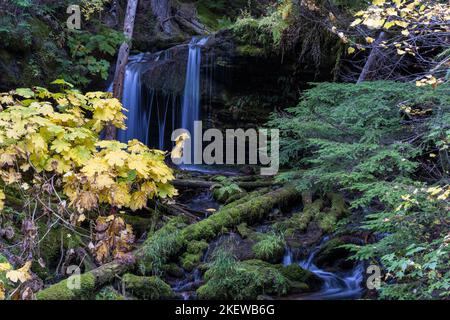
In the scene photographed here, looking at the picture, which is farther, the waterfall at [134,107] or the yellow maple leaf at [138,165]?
the waterfall at [134,107]

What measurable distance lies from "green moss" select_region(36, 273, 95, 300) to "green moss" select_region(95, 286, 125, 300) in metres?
0.08

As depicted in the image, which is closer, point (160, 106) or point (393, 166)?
point (393, 166)

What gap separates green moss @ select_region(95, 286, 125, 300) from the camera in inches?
177

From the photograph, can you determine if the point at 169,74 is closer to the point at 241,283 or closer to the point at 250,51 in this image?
the point at 250,51

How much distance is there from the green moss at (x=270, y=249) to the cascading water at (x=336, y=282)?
19cm

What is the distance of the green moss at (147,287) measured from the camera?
16.0 feet

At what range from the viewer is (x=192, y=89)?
12422 mm

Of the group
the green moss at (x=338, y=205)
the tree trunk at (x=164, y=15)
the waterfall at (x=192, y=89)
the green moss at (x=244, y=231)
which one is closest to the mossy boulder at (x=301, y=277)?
the green moss at (x=244, y=231)

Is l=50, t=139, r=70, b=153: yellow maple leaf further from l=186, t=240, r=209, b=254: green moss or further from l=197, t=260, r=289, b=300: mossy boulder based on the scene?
l=186, t=240, r=209, b=254: green moss

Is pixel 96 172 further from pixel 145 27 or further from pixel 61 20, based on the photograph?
pixel 145 27

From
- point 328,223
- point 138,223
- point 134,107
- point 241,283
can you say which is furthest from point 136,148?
point 134,107

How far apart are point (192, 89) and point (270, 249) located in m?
7.57

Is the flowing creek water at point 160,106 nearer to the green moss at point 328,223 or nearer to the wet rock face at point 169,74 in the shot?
the wet rock face at point 169,74

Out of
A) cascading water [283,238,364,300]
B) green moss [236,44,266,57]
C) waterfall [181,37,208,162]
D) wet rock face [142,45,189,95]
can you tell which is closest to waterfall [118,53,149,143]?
A: wet rock face [142,45,189,95]
